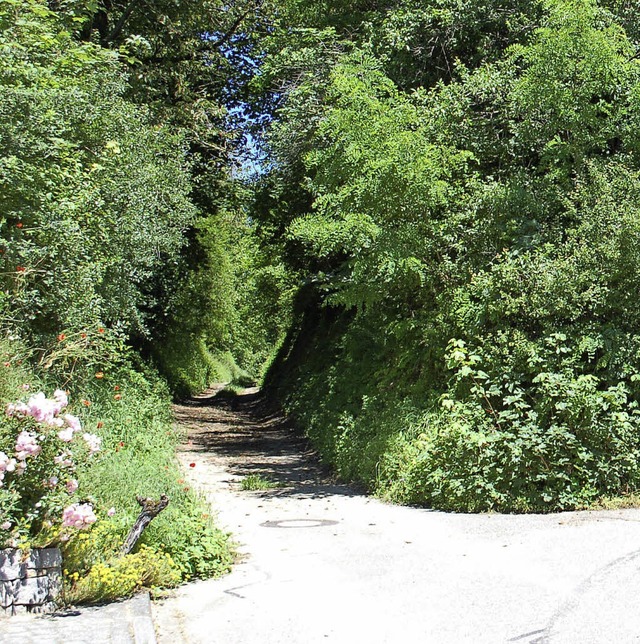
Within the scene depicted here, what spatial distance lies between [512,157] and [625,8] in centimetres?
372

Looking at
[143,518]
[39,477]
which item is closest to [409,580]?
[143,518]

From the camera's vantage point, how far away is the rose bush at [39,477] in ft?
19.4

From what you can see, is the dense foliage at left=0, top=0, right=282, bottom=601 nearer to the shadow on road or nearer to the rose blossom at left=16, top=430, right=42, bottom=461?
the rose blossom at left=16, top=430, right=42, bottom=461

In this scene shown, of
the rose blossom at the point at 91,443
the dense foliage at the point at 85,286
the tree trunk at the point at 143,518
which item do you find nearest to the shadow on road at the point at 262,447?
the dense foliage at the point at 85,286

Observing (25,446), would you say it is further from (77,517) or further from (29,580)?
(29,580)

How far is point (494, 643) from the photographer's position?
511 centimetres

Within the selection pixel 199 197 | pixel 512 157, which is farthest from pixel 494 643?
pixel 199 197

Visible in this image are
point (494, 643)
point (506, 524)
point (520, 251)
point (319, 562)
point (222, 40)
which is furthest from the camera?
point (222, 40)

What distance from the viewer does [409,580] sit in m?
6.78

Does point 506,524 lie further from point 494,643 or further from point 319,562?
point 494,643

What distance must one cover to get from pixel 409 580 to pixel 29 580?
3.11m

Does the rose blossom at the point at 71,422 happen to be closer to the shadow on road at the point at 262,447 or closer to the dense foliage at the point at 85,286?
the dense foliage at the point at 85,286

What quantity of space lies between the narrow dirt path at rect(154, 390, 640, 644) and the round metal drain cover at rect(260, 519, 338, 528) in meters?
0.02

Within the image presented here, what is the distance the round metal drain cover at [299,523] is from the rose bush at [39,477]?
11.7 feet
